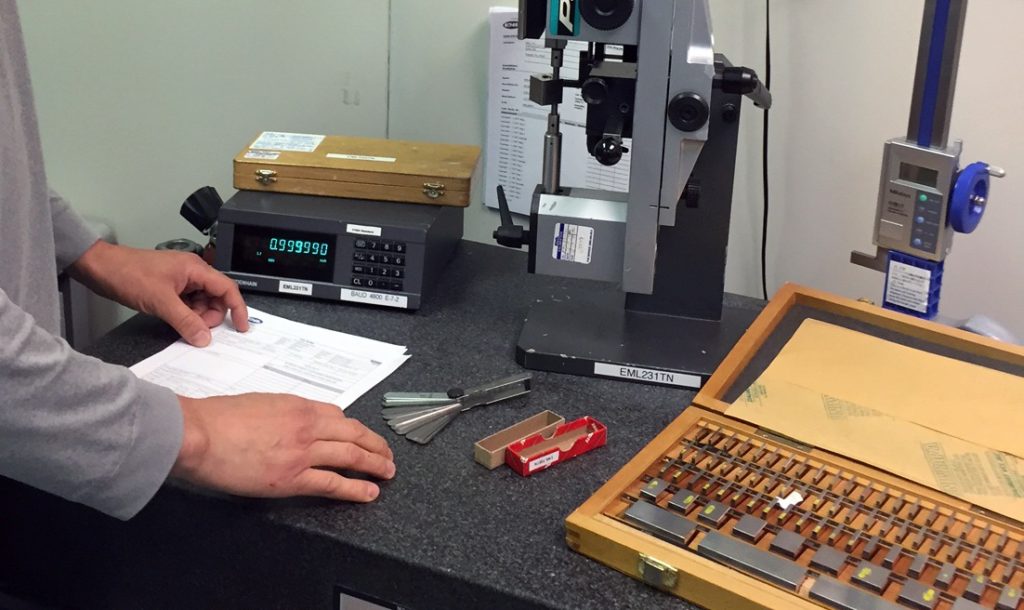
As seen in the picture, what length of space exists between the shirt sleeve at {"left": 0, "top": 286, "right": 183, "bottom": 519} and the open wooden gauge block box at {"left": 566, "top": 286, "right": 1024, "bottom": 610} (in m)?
0.37

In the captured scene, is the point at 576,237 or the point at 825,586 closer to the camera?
the point at 825,586

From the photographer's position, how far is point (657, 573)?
0.85 m

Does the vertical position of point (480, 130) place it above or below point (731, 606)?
above

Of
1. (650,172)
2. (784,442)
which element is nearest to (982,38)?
(650,172)

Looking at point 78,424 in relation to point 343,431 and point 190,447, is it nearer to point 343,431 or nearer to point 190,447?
point 190,447

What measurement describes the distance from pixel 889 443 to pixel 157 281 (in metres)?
0.87

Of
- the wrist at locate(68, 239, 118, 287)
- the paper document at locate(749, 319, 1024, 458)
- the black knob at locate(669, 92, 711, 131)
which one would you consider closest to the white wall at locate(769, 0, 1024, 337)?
the paper document at locate(749, 319, 1024, 458)

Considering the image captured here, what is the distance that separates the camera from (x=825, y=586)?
0.82 m

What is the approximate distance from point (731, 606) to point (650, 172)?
20.0 inches

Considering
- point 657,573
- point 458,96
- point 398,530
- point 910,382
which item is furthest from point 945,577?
point 458,96

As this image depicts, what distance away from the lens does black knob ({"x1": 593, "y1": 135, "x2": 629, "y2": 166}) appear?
1.12 m

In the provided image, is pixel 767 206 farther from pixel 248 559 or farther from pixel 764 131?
pixel 248 559

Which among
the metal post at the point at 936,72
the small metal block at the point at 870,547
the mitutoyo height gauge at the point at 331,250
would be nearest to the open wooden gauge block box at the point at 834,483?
the small metal block at the point at 870,547

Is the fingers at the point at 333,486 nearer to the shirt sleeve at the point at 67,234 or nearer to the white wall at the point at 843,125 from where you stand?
the shirt sleeve at the point at 67,234
